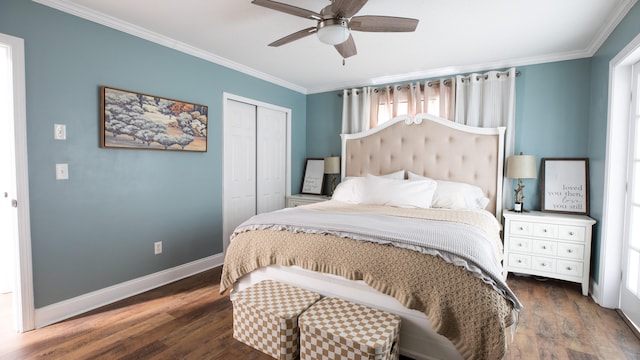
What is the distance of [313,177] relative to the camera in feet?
16.1

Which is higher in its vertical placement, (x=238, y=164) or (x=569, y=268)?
(x=238, y=164)

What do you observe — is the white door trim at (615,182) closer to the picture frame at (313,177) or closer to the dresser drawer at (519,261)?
the dresser drawer at (519,261)

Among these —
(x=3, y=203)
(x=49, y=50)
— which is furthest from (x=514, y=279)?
(x=3, y=203)

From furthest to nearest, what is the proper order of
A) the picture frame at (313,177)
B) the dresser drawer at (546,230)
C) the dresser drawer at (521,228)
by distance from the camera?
the picture frame at (313,177) → the dresser drawer at (521,228) → the dresser drawer at (546,230)

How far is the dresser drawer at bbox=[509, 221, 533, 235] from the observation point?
3.19 metres

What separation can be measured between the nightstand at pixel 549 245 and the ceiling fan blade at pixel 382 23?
228 centimetres

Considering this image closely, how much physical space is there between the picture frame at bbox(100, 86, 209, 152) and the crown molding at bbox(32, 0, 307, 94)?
1.75 feet

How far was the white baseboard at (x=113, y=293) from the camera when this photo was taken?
2363mm

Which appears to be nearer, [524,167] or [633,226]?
[633,226]

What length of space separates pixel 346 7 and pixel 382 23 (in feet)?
1.08

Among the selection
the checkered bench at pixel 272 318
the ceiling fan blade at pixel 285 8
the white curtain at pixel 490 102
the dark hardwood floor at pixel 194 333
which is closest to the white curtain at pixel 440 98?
the white curtain at pixel 490 102

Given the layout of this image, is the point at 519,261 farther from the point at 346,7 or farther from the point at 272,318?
the point at 346,7

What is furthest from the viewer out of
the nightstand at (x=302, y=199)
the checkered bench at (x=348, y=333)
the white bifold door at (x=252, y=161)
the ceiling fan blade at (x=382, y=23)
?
the nightstand at (x=302, y=199)

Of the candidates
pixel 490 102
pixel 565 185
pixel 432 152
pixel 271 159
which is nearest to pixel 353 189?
pixel 432 152
